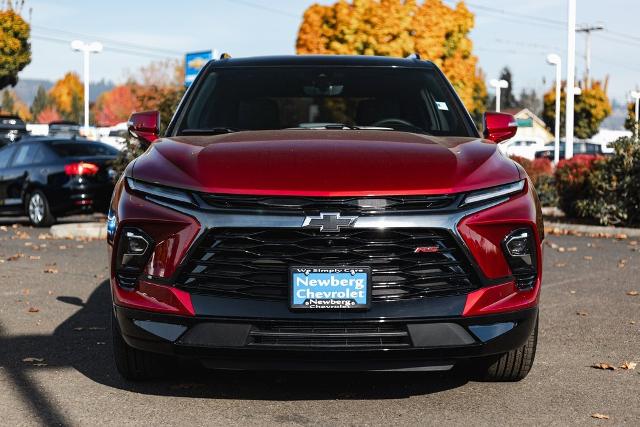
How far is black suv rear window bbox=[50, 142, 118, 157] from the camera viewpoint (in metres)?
18.0

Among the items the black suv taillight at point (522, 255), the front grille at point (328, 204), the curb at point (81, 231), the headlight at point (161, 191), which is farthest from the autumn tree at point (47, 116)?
the black suv taillight at point (522, 255)

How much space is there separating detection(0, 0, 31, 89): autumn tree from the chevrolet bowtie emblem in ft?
172

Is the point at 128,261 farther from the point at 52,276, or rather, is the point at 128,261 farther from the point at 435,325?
the point at 52,276

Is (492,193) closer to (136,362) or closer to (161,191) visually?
(161,191)

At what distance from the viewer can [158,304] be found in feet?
16.2

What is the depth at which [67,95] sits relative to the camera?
14762cm

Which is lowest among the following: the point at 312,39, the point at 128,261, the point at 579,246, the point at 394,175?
the point at 579,246

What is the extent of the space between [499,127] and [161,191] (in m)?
2.29

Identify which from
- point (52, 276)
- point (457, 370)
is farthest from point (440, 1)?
point (457, 370)

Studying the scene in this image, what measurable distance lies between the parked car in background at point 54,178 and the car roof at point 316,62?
1085 centimetres

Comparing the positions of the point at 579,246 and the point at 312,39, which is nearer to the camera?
the point at 579,246

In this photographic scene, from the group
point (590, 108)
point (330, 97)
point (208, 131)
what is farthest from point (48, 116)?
point (208, 131)

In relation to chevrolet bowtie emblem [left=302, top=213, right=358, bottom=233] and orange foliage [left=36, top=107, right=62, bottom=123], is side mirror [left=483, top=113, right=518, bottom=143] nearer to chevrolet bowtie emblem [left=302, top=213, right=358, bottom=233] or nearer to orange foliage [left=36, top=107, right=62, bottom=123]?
chevrolet bowtie emblem [left=302, top=213, right=358, bottom=233]

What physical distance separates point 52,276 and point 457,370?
6127 mm
